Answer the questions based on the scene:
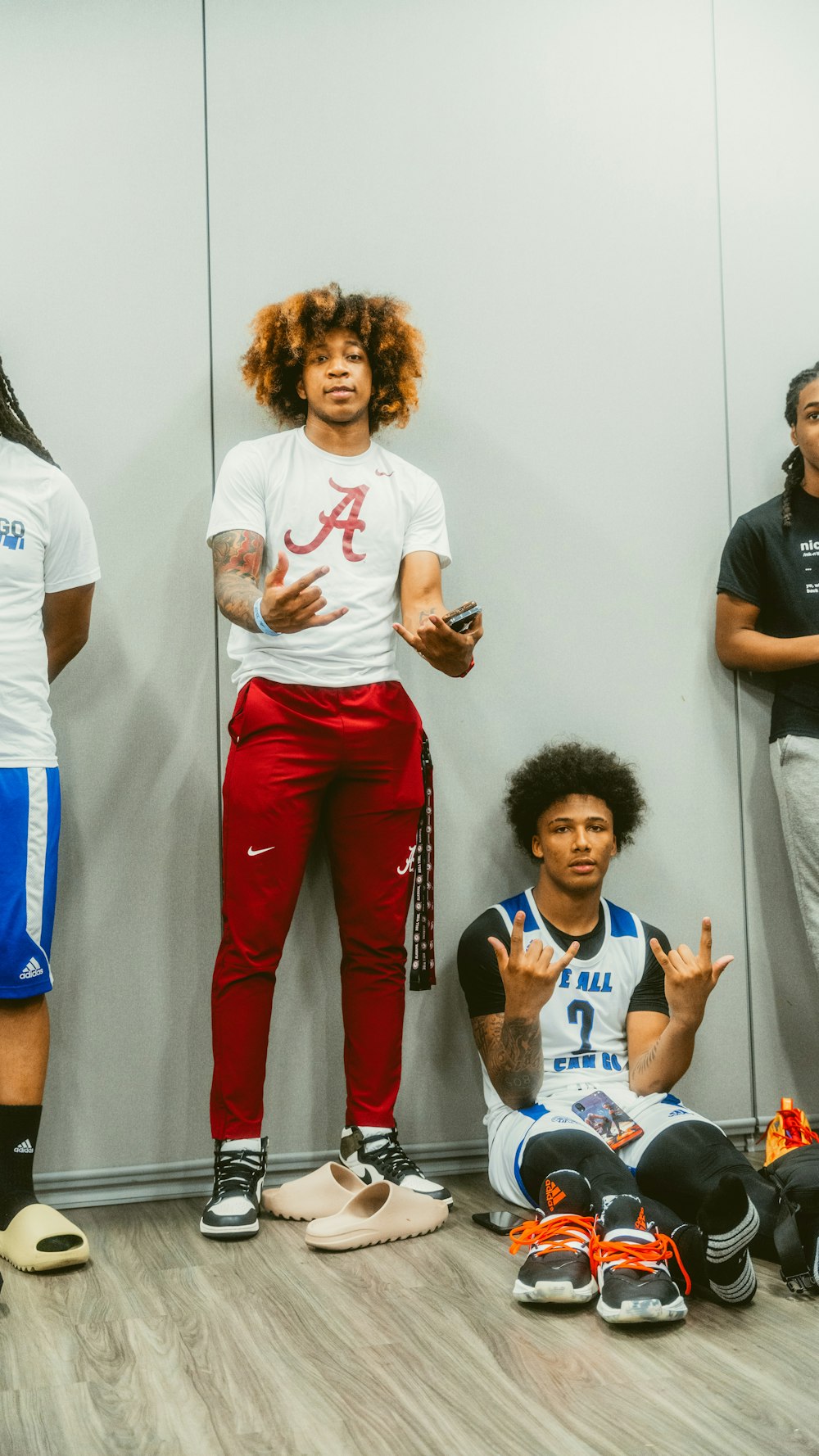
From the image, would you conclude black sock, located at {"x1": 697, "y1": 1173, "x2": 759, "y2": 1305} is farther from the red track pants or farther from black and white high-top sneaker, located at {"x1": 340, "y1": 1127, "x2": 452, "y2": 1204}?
the red track pants

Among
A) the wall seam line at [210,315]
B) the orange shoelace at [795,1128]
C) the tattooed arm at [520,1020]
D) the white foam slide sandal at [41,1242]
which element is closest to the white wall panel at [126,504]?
the wall seam line at [210,315]

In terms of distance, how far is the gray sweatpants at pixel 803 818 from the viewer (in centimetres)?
274

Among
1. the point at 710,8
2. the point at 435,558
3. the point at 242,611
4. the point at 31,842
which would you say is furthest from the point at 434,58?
the point at 31,842

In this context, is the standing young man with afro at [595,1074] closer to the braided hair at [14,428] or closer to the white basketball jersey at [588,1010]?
the white basketball jersey at [588,1010]

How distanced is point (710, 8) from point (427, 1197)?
2786mm

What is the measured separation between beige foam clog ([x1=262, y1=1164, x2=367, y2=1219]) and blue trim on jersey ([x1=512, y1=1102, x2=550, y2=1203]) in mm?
288

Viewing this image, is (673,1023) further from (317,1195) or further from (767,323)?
(767,323)

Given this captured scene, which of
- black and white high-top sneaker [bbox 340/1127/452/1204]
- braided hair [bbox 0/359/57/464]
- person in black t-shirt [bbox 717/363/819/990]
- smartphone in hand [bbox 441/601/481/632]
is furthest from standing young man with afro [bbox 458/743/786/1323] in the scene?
braided hair [bbox 0/359/57/464]

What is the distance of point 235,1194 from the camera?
2188 millimetres

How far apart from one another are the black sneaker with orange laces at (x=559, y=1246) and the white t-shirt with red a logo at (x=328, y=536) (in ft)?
3.27

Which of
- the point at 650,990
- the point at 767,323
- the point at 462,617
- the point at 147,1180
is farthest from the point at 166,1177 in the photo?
the point at 767,323

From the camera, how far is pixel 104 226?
2537 mm

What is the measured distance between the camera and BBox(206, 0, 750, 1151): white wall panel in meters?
2.61

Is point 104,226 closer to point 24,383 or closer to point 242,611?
point 24,383
